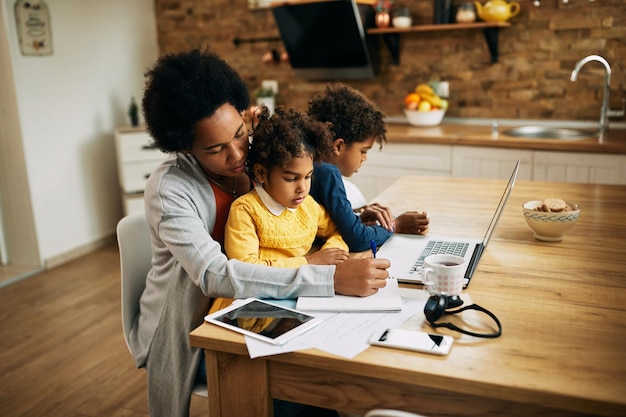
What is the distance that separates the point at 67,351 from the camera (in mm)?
2689

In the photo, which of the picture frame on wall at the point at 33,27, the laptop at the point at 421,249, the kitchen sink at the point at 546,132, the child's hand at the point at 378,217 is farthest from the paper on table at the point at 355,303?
the picture frame on wall at the point at 33,27

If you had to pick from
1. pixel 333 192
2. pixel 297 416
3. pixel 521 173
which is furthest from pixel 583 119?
pixel 297 416

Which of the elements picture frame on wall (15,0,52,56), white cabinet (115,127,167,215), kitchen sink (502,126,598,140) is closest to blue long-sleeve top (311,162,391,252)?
kitchen sink (502,126,598,140)

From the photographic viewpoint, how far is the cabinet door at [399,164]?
3.34 meters

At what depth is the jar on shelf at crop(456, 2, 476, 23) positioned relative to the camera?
3479 mm

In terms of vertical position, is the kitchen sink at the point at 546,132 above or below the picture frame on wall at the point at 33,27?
below

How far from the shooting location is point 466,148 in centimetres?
324

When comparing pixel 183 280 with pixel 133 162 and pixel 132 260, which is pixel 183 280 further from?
pixel 133 162

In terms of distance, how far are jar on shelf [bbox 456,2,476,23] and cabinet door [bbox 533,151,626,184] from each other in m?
0.98

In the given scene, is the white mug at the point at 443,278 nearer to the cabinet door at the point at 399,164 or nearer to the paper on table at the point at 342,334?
the paper on table at the point at 342,334

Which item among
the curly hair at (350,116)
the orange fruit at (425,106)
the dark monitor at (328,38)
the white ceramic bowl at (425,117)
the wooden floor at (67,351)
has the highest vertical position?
the dark monitor at (328,38)

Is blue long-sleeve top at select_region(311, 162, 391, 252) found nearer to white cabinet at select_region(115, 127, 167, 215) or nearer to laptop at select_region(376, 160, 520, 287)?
laptop at select_region(376, 160, 520, 287)

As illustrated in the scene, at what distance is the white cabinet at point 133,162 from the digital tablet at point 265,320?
9.87 ft

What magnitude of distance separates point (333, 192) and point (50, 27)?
9.56 feet
